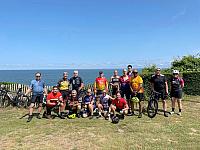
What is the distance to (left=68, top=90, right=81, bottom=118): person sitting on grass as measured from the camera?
10.9 m

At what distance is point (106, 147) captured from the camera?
712 cm

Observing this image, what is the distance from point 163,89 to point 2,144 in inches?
261

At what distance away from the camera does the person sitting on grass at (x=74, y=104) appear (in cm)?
1094

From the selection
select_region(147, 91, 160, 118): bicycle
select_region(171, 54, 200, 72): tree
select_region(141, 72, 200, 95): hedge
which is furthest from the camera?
select_region(171, 54, 200, 72): tree

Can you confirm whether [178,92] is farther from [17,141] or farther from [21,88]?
[21,88]

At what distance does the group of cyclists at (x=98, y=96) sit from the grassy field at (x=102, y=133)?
64 centimetres

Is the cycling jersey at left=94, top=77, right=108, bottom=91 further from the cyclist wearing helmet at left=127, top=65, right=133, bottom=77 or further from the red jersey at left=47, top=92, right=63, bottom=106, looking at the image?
the red jersey at left=47, top=92, right=63, bottom=106

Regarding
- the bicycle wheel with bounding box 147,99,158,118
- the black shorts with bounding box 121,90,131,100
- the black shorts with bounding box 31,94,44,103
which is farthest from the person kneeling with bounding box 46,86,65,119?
the bicycle wheel with bounding box 147,99,158,118

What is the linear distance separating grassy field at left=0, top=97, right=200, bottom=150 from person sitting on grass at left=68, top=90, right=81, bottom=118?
744 millimetres

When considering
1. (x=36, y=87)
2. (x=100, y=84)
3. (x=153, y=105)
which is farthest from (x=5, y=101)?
(x=153, y=105)

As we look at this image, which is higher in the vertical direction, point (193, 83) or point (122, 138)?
point (193, 83)

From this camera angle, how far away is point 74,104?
1095cm

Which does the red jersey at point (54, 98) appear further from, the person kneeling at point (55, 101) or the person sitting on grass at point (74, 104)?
the person sitting on grass at point (74, 104)

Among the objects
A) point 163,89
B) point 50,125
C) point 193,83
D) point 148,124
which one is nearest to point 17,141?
point 50,125
